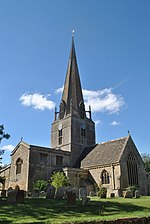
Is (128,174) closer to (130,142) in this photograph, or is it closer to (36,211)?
(130,142)

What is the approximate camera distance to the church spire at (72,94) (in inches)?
1964

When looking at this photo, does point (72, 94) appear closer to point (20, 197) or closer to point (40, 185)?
point (40, 185)

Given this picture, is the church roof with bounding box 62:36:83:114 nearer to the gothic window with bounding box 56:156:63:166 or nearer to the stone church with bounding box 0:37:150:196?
the stone church with bounding box 0:37:150:196

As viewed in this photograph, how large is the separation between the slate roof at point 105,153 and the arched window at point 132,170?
6.71 feet

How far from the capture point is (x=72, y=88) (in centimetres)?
5216

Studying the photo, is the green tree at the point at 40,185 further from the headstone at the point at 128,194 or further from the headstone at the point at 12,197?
the headstone at the point at 12,197

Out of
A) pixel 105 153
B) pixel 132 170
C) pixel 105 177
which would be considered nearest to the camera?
pixel 105 177

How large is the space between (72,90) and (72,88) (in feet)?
1.58

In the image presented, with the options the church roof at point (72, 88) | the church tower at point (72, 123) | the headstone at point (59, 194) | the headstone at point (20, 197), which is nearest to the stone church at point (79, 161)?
the church tower at point (72, 123)

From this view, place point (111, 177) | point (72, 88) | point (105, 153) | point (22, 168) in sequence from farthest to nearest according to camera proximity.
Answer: point (72, 88), point (105, 153), point (22, 168), point (111, 177)

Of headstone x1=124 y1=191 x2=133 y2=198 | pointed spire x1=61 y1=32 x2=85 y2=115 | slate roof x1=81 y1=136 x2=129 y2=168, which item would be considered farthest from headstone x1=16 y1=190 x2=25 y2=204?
pointed spire x1=61 y1=32 x2=85 y2=115

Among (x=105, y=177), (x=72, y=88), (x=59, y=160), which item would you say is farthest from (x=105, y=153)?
(x=72, y=88)

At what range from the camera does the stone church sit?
3600cm

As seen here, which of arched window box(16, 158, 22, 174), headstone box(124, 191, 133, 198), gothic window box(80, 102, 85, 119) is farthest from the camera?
gothic window box(80, 102, 85, 119)
